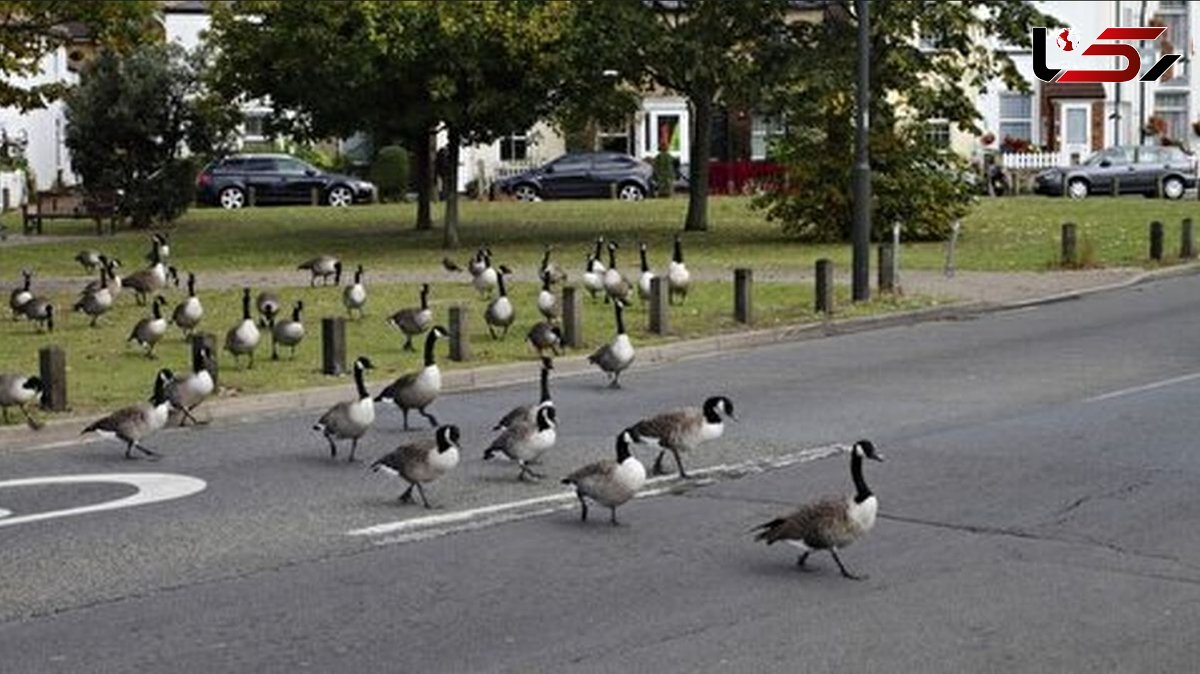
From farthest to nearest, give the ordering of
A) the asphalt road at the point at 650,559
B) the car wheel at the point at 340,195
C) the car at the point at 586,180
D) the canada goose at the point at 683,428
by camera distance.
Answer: the car at the point at 586,180 < the car wheel at the point at 340,195 < the canada goose at the point at 683,428 < the asphalt road at the point at 650,559

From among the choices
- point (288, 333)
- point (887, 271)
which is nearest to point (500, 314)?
point (288, 333)

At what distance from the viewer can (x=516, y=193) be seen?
59.2m

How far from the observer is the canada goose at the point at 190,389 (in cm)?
1487

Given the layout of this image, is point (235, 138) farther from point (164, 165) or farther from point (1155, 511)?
point (1155, 511)

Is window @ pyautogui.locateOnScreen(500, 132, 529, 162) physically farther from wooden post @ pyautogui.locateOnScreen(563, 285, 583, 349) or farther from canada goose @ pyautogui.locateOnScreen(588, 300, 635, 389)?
canada goose @ pyautogui.locateOnScreen(588, 300, 635, 389)

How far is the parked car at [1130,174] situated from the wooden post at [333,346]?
133ft

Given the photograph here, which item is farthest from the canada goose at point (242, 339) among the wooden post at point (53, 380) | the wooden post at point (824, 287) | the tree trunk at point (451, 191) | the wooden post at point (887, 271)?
the tree trunk at point (451, 191)

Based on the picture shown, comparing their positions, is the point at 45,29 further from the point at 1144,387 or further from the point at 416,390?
the point at 1144,387

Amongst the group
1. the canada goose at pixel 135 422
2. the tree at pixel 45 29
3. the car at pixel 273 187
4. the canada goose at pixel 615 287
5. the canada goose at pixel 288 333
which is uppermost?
the tree at pixel 45 29

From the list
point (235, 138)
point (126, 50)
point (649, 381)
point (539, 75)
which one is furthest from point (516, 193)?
point (649, 381)

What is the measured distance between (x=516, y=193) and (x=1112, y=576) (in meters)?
50.4

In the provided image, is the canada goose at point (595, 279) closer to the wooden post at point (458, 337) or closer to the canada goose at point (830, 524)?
the wooden post at point (458, 337)

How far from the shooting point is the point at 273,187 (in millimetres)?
57594

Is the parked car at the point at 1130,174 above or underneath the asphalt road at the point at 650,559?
above
